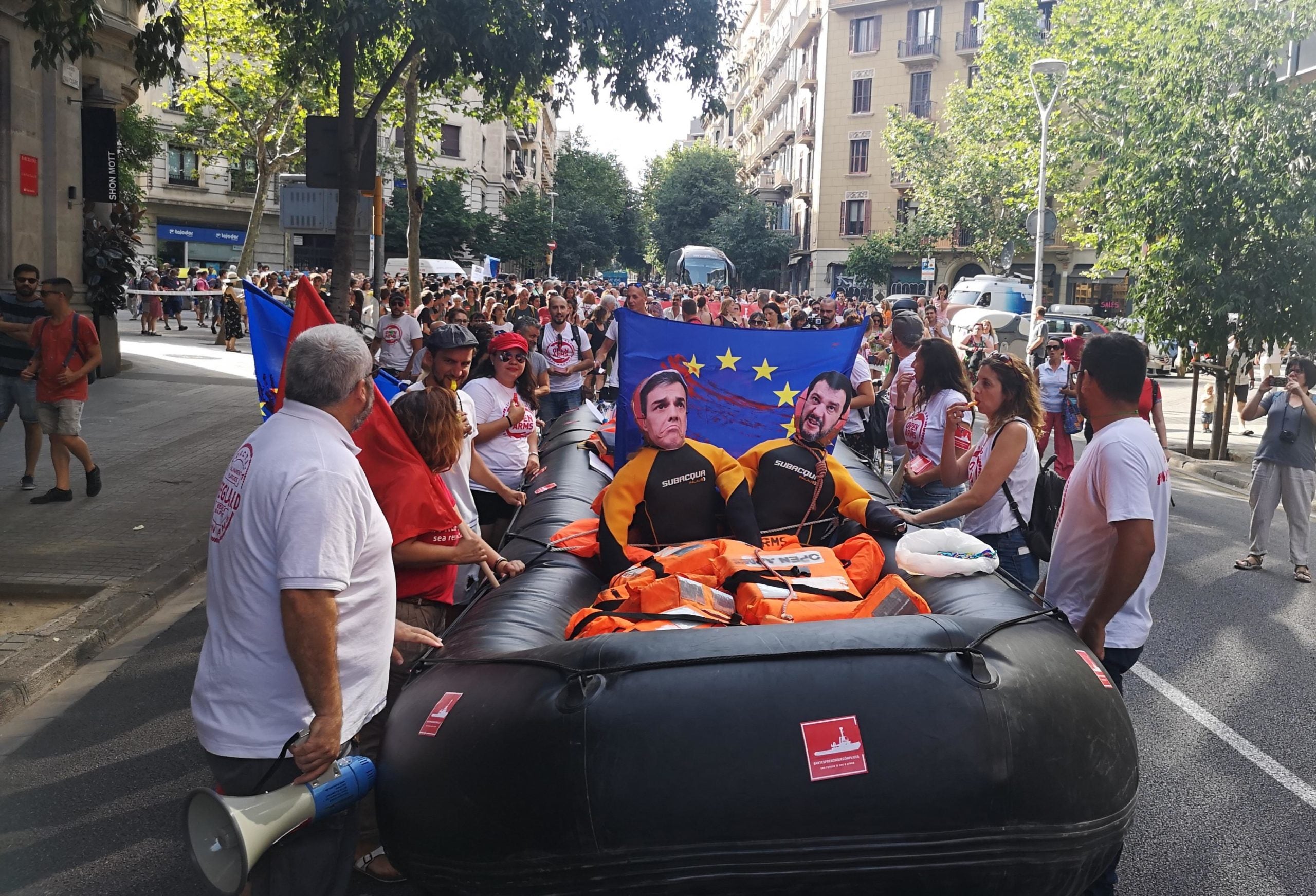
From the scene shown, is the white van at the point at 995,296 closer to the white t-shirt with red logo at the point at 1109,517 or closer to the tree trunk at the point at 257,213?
the tree trunk at the point at 257,213

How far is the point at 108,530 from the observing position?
8.94 metres

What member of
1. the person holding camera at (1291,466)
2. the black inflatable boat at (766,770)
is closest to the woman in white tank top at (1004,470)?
the black inflatable boat at (766,770)

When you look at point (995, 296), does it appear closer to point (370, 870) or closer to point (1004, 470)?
point (1004, 470)

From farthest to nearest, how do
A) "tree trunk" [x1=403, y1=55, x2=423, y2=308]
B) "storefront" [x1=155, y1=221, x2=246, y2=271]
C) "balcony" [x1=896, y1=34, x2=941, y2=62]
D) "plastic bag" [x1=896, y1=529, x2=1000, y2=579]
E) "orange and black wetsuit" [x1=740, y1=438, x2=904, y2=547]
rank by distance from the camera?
"balcony" [x1=896, y1=34, x2=941, y2=62] → "storefront" [x1=155, y1=221, x2=246, y2=271] → "tree trunk" [x1=403, y1=55, x2=423, y2=308] → "orange and black wetsuit" [x1=740, y1=438, x2=904, y2=547] → "plastic bag" [x1=896, y1=529, x2=1000, y2=579]

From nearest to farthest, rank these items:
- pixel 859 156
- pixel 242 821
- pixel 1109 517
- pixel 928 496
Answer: pixel 242 821 → pixel 1109 517 → pixel 928 496 → pixel 859 156

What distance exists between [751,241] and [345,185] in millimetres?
60871

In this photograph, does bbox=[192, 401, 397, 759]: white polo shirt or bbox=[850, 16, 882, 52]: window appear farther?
bbox=[850, 16, 882, 52]: window

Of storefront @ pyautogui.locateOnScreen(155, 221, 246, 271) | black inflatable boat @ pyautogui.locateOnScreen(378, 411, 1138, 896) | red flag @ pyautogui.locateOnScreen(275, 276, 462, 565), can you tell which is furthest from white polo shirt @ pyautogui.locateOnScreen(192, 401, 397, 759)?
storefront @ pyautogui.locateOnScreen(155, 221, 246, 271)

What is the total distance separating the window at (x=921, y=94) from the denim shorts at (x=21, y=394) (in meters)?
53.6

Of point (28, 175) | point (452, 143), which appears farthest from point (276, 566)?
point (452, 143)

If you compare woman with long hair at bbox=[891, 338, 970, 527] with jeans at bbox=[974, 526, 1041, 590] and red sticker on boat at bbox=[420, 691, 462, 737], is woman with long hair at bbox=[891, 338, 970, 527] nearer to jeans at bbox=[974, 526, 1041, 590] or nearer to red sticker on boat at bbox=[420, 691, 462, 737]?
jeans at bbox=[974, 526, 1041, 590]

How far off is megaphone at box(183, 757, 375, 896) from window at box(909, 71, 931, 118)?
59.1 metres

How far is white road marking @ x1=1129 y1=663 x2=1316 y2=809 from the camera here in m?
5.08

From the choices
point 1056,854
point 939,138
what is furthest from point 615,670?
point 939,138
